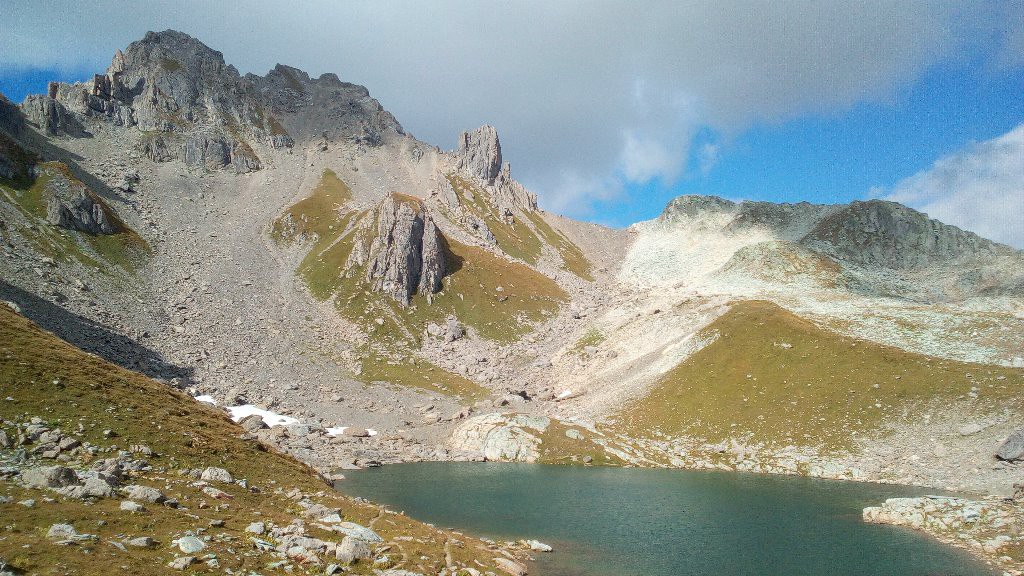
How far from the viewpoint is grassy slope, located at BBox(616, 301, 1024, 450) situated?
7925cm

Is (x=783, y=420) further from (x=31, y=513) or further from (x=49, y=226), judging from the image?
(x=49, y=226)

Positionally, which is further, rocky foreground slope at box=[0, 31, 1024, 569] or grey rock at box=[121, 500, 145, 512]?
rocky foreground slope at box=[0, 31, 1024, 569]

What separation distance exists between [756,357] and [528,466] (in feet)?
173

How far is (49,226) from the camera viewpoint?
4690 inches

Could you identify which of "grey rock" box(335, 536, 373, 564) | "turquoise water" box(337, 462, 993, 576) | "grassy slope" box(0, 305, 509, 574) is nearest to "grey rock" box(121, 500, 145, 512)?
"grassy slope" box(0, 305, 509, 574)

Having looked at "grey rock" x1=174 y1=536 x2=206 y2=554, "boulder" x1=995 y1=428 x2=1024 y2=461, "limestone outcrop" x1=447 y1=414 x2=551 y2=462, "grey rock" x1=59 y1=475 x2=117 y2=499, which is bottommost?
"grey rock" x1=174 y1=536 x2=206 y2=554

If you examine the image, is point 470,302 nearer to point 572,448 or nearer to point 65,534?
point 572,448

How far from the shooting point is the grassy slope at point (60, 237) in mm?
112062

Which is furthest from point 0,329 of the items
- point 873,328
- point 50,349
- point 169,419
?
point 873,328

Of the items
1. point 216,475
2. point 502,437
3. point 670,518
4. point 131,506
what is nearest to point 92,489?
point 131,506

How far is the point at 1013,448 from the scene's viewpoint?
6412 cm

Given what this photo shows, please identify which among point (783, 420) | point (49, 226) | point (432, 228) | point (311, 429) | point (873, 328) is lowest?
point (311, 429)

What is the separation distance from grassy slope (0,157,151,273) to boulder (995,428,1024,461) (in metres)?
171

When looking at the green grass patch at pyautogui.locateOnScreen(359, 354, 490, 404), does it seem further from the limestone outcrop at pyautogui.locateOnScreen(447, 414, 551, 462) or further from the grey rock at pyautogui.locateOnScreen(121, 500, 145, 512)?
the grey rock at pyautogui.locateOnScreen(121, 500, 145, 512)
